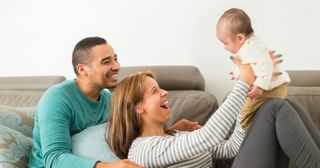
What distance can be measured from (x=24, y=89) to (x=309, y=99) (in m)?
1.59

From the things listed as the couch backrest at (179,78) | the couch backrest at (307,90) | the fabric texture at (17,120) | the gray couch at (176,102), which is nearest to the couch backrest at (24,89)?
the gray couch at (176,102)

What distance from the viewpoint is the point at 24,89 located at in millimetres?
2369

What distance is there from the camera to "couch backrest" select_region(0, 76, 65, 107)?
2268 mm

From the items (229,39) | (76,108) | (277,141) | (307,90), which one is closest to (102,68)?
(76,108)

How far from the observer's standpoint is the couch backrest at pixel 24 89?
227 centimetres

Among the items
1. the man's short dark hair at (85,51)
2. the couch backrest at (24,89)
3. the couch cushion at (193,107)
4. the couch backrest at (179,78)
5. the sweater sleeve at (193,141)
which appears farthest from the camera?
the couch backrest at (24,89)

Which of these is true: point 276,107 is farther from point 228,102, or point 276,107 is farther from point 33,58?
point 33,58

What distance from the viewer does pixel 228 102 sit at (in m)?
1.23

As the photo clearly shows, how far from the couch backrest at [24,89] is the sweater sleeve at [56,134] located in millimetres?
698

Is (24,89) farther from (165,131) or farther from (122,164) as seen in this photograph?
(122,164)

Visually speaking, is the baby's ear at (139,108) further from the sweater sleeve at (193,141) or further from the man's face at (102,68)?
the man's face at (102,68)

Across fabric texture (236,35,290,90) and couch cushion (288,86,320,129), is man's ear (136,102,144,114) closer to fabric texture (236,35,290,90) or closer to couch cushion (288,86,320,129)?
fabric texture (236,35,290,90)

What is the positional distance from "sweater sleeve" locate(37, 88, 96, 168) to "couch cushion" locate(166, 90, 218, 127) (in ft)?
1.82

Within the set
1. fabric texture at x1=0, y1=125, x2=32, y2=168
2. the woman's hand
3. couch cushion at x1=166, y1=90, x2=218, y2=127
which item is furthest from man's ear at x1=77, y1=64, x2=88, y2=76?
the woman's hand
